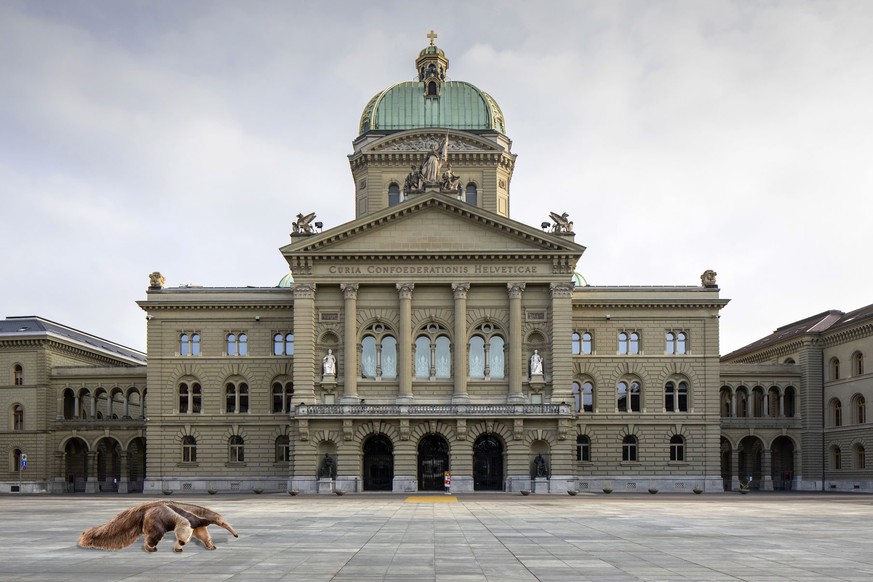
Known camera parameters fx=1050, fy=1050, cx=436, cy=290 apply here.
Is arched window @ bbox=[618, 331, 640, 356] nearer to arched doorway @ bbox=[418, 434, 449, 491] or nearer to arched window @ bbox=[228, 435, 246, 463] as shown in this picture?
arched doorway @ bbox=[418, 434, 449, 491]

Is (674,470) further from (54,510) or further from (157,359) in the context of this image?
(54,510)

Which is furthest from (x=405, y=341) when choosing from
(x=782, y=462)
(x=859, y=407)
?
(x=782, y=462)

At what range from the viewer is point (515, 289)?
81.1 m

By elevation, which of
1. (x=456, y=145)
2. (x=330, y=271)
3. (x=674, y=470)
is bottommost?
(x=674, y=470)

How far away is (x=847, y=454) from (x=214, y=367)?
53511 mm

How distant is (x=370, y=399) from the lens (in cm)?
8100

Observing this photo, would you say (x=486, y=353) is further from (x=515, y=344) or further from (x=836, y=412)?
(x=836, y=412)

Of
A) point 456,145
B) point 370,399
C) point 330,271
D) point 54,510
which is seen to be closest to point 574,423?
point 370,399

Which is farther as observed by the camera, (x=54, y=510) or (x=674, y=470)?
(x=674, y=470)

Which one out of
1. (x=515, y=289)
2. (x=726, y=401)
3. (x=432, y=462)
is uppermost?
(x=515, y=289)

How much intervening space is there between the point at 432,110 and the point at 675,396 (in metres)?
34.4

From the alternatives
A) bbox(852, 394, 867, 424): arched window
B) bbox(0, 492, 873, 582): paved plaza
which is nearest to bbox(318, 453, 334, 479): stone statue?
bbox(0, 492, 873, 582): paved plaza

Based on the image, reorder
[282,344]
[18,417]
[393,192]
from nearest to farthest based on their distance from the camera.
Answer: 1. [282,344]
2. [18,417]
3. [393,192]

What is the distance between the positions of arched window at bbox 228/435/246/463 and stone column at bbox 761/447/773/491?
45.1m
